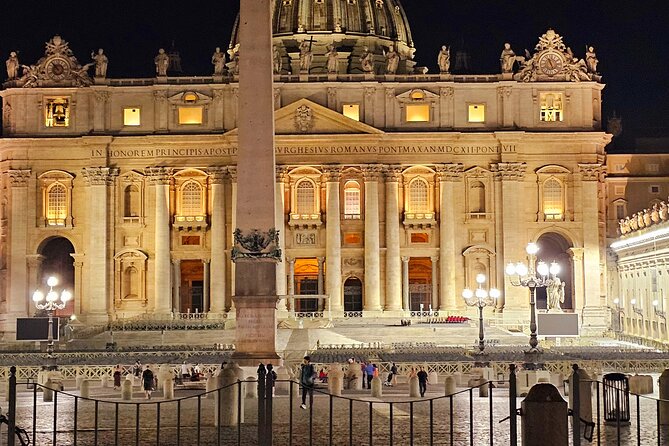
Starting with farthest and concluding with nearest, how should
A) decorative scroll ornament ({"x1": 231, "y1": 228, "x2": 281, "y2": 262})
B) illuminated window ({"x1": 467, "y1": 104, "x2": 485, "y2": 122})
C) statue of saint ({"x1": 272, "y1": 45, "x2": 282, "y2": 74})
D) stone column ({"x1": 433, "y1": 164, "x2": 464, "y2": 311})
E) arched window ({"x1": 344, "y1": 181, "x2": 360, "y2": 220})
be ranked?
1. statue of saint ({"x1": 272, "y1": 45, "x2": 282, "y2": 74})
2. arched window ({"x1": 344, "y1": 181, "x2": 360, "y2": 220})
3. illuminated window ({"x1": 467, "y1": 104, "x2": 485, "y2": 122})
4. stone column ({"x1": 433, "y1": 164, "x2": 464, "y2": 311})
5. decorative scroll ornament ({"x1": 231, "y1": 228, "x2": 281, "y2": 262})

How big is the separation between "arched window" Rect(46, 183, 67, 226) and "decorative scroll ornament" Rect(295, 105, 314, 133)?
1805 cm

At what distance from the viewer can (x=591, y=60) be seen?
287 ft

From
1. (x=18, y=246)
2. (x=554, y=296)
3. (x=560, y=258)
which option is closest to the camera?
(x=554, y=296)

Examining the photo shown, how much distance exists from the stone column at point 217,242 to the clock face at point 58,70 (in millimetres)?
13106

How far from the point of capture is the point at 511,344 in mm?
66000

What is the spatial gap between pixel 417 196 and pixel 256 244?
54.0 m

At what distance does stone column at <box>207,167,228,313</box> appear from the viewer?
283 feet

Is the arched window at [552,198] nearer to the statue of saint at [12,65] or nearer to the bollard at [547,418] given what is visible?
the statue of saint at [12,65]

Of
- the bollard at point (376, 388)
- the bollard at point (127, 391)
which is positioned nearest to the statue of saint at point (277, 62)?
the bollard at point (127, 391)

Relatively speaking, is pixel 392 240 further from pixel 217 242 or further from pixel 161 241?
pixel 161 241

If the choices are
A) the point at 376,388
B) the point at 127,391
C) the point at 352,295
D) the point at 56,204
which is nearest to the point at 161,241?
the point at 56,204

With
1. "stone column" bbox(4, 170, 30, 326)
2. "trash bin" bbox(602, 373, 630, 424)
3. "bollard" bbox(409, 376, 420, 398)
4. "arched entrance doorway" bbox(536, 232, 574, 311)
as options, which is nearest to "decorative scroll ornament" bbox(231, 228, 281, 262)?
"bollard" bbox(409, 376, 420, 398)

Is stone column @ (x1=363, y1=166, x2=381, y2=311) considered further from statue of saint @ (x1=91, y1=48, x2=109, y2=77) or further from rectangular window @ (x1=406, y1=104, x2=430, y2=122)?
statue of saint @ (x1=91, y1=48, x2=109, y2=77)

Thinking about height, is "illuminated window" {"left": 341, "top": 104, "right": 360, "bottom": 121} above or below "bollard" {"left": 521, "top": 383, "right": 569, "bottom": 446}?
above
